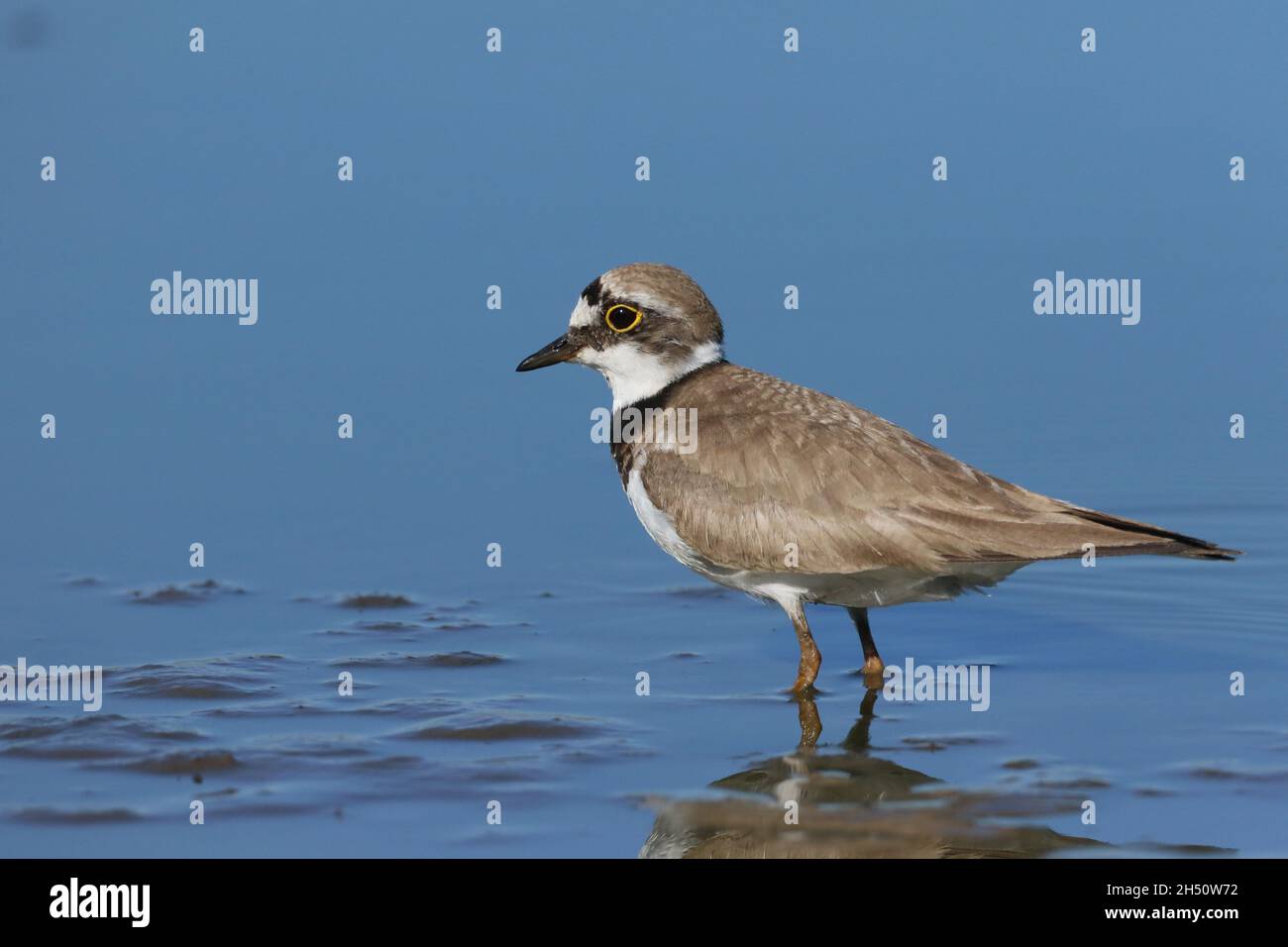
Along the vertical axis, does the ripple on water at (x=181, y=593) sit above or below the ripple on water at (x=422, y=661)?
above

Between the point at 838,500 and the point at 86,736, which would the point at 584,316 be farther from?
the point at 86,736

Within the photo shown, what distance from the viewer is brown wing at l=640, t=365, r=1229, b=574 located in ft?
30.6

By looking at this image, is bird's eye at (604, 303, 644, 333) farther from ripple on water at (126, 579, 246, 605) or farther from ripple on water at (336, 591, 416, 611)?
ripple on water at (126, 579, 246, 605)

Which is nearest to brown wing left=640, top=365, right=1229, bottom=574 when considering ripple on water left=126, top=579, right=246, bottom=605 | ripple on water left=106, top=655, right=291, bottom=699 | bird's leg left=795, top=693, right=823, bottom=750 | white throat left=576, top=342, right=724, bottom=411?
white throat left=576, top=342, right=724, bottom=411

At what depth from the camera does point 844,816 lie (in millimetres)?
8125

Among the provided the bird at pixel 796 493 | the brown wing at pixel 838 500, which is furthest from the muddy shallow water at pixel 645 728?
the brown wing at pixel 838 500

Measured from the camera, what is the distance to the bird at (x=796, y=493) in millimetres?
9383

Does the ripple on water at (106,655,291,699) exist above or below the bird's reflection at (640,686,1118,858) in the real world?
above

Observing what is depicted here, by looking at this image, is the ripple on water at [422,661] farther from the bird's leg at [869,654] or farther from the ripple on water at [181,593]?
the bird's leg at [869,654]

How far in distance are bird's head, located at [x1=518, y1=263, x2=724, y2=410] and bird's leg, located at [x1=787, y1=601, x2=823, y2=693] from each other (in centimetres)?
171

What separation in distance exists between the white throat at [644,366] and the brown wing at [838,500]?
1.28 feet

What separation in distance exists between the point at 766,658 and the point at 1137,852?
11.5 feet
